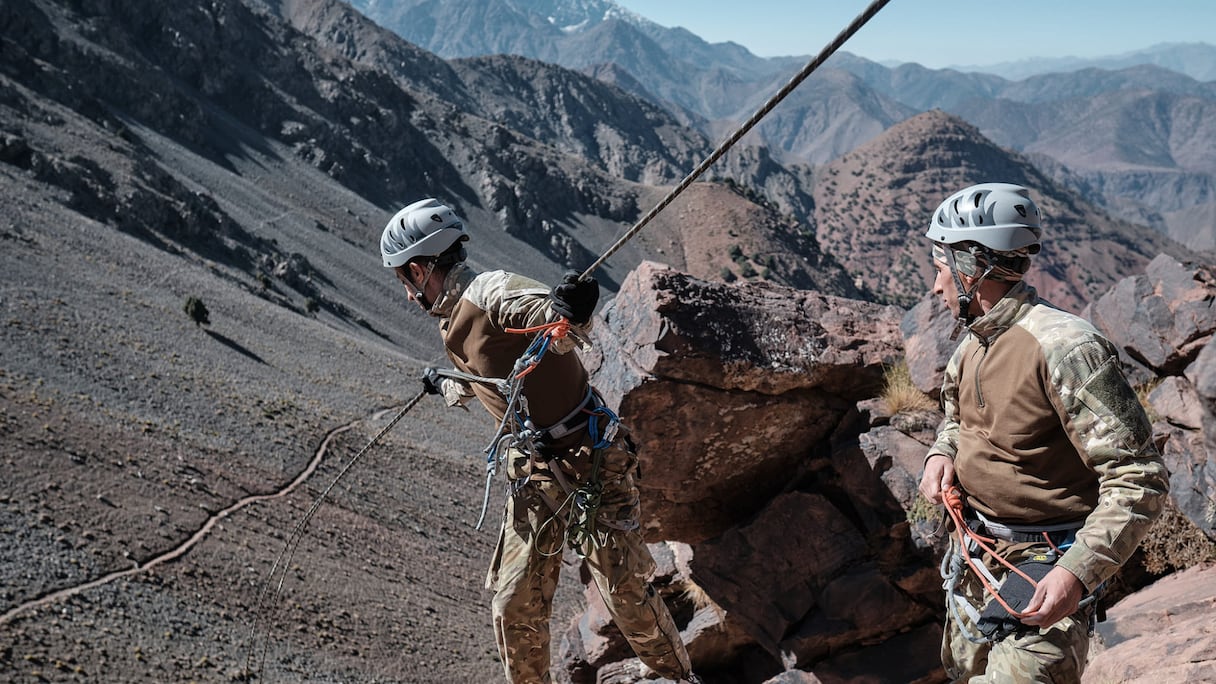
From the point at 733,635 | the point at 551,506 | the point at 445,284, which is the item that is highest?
the point at 445,284

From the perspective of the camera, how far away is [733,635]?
11273mm

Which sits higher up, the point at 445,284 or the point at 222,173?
the point at 445,284

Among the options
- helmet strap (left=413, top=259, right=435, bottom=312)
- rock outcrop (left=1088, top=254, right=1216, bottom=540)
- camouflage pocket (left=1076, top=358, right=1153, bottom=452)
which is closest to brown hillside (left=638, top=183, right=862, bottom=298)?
rock outcrop (left=1088, top=254, right=1216, bottom=540)

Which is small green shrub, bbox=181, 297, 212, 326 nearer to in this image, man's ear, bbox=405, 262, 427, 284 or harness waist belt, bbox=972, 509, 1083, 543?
man's ear, bbox=405, 262, 427, 284

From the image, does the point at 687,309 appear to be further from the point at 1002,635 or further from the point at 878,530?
the point at 1002,635

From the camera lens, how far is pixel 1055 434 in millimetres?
4406

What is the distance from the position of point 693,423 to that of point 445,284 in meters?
4.31

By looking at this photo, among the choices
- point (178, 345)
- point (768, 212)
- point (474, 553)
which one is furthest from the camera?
point (768, 212)

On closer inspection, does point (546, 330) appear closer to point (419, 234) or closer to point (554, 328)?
point (554, 328)

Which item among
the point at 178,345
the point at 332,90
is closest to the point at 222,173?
the point at 332,90

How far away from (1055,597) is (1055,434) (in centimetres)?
86

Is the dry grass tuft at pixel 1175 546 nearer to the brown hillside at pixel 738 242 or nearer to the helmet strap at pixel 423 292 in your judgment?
the helmet strap at pixel 423 292

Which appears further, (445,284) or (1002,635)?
(445,284)

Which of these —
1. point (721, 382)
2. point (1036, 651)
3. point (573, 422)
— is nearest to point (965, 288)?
point (1036, 651)
